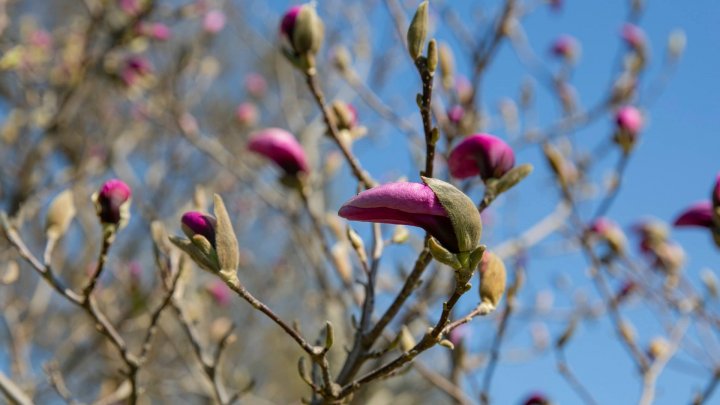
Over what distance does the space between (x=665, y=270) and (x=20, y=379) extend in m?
1.83

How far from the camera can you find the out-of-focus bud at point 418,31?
82 centimetres

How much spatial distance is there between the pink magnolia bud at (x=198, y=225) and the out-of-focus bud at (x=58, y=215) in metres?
0.43

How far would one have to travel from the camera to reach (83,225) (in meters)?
2.81

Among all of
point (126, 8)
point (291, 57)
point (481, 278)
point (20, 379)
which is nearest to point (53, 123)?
point (126, 8)

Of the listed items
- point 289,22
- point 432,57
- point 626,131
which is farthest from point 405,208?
point 626,131

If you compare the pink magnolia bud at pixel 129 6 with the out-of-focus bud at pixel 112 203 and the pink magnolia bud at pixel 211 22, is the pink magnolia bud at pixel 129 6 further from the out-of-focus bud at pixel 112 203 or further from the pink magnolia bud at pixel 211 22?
the out-of-focus bud at pixel 112 203

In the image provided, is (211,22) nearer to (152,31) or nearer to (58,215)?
(152,31)

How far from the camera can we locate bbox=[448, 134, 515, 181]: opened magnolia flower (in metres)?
0.88

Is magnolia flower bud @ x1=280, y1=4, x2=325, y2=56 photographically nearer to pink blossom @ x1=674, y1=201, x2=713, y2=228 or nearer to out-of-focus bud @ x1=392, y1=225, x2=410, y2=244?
out-of-focus bud @ x1=392, y1=225, x2=410, y2=244

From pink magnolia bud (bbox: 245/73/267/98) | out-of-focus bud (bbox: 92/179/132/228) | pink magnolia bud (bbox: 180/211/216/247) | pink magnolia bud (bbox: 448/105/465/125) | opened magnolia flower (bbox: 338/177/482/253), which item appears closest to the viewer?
opened magnolia flower (bbox: 338/177/482/253)

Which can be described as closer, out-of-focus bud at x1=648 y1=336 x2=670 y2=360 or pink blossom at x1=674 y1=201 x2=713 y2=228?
pink blossom at x1=674 y1=201 x2=713 y2=228

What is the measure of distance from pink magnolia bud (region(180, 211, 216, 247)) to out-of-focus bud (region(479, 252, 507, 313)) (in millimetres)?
314

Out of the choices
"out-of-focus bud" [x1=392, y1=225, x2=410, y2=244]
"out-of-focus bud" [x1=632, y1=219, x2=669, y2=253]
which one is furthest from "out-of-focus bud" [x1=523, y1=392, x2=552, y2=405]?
"out-of-focus bud" [x1=632, y1=219, x2=669, y2=253]

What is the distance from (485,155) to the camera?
0.88 metres
